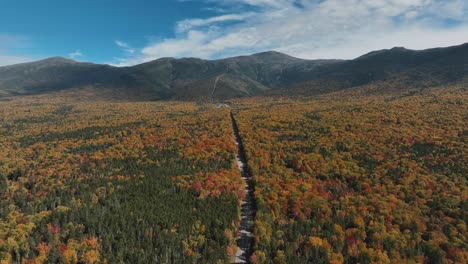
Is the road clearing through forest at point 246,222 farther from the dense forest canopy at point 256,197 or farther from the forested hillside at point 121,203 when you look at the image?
the forested hillside at point 121,203

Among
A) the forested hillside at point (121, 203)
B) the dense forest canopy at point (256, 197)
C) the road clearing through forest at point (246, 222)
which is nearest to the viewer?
the dense forest canopy at point (256, 197)

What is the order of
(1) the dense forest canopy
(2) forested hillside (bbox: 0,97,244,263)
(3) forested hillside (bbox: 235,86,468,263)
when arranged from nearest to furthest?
(3) forested hillside (bbox: 235,86,468,263) < (1) the dense forest canopy < (2) forested hillside (bbox: 0,97,244,263)

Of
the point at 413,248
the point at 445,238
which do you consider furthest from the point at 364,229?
the point at 445,238

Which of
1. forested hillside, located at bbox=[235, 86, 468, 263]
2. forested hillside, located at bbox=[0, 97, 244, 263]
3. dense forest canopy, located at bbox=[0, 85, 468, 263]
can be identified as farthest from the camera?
forested hillside, located at bbox=[0, 97, 244, 263]

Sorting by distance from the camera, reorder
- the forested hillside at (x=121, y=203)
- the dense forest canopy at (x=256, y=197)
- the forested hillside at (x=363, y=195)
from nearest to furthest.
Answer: the forested hillside at (x=363, y=195) < the dense forest canopy at (x=256, y=197) < the forested hillside at (x=121, y=203)

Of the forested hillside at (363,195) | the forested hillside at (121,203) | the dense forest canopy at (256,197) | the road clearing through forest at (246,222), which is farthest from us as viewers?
the road clearing through forest at (246,222)

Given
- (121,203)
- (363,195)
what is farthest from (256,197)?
(121,203)

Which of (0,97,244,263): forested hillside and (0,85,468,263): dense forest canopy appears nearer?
(0,85,468,263): dense forest canopy

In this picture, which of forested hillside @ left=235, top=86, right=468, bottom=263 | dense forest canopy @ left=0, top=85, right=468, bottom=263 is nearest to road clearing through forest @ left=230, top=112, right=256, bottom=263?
dense forest canopy @ left=0, top=85, right=468, bottom=263

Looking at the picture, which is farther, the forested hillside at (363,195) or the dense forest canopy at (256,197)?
the dense forest canopy at (256,197)

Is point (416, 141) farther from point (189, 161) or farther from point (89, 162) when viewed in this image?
point (89, 162)

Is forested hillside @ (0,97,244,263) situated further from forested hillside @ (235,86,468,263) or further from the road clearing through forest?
forested hillside @ (235,86,468,263)

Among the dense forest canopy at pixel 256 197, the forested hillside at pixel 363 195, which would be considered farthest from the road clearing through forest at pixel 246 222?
the forested hillside at pixel 363 195

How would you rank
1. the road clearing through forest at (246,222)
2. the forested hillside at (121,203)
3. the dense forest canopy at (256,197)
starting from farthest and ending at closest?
the road clearing through forest at (246,222), the forested hillside at (121,203), the dense forest canopy at (256,197)
